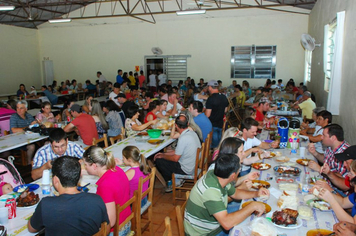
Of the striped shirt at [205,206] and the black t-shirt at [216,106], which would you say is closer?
the striped shirt at [205,206]

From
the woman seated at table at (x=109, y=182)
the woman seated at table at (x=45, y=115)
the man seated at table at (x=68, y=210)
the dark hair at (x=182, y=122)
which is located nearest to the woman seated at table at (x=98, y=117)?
the woman seated at table at (x=45, y=115)

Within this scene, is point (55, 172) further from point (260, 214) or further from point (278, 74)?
point (278, 74)

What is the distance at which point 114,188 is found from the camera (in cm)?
253

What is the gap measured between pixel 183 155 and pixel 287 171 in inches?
59.1

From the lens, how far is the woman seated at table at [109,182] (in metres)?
2.45

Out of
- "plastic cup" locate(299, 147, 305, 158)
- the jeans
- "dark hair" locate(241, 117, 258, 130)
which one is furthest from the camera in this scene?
the jeans

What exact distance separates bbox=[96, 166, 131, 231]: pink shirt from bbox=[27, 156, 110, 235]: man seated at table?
0.98 ft

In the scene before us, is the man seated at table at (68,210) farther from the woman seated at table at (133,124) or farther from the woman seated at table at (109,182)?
the woman seated at table at (133,124)

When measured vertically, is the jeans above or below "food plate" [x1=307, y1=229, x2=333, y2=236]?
below

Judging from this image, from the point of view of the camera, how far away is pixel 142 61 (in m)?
15.3

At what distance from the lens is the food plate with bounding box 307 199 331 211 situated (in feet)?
7.86

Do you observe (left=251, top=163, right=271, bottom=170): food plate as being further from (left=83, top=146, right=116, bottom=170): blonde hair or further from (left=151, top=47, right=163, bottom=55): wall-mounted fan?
(left=151, top=47, right=163, bottom=55): wall-mounted fan

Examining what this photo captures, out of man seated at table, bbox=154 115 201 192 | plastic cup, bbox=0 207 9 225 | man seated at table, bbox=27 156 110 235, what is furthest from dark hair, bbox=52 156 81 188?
man seated at table, bbox=154 115 201 192

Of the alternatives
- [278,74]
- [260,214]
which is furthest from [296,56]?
[260,214]
